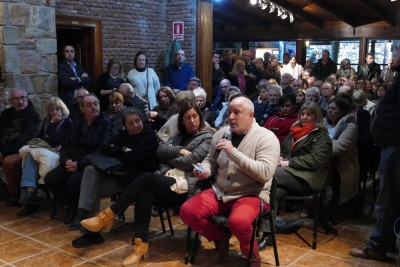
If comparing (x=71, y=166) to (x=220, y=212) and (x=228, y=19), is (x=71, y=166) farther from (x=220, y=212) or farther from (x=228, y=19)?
(x=228, y=19)

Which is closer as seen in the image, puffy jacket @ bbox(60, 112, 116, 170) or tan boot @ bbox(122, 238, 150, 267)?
tan boot @ bbox(122, 238, 150, 267)

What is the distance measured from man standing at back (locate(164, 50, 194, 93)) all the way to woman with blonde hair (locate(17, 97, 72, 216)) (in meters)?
2.91

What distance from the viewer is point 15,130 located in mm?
4965

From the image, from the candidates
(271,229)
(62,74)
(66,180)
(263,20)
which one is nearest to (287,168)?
(271,229)

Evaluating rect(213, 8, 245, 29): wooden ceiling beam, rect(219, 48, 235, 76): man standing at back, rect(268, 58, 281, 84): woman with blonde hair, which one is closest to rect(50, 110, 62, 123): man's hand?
rect(219, 48, 235, 76): man standing at back

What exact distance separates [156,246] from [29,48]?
3175 mm

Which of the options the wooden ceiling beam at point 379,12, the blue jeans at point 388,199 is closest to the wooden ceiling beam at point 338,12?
the wooden ceiling beam at point 379,12

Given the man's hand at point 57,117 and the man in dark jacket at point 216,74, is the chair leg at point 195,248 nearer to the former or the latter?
the man's hand at point 57,117

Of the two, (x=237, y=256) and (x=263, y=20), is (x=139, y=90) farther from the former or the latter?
(x=263, y=20)

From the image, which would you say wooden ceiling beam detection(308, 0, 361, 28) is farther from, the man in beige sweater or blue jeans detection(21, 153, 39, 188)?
the man in beige sweater

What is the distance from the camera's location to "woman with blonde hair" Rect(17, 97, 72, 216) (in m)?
4.48

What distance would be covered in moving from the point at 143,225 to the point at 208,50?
539cm

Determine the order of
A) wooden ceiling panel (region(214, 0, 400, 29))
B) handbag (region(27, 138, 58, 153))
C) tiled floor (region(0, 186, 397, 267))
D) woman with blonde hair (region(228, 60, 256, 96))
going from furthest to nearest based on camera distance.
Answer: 1. wooden ceiling panel (region(214, 0, 400, 29))
2. woman with blonde hair (region(228, 60, 256, 96))
3. handbag (region(27, 138, 58, 153))
4. tiled floor (region(0, 186, 397, 267))

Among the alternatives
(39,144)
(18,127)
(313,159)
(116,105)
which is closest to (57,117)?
(39,144)
